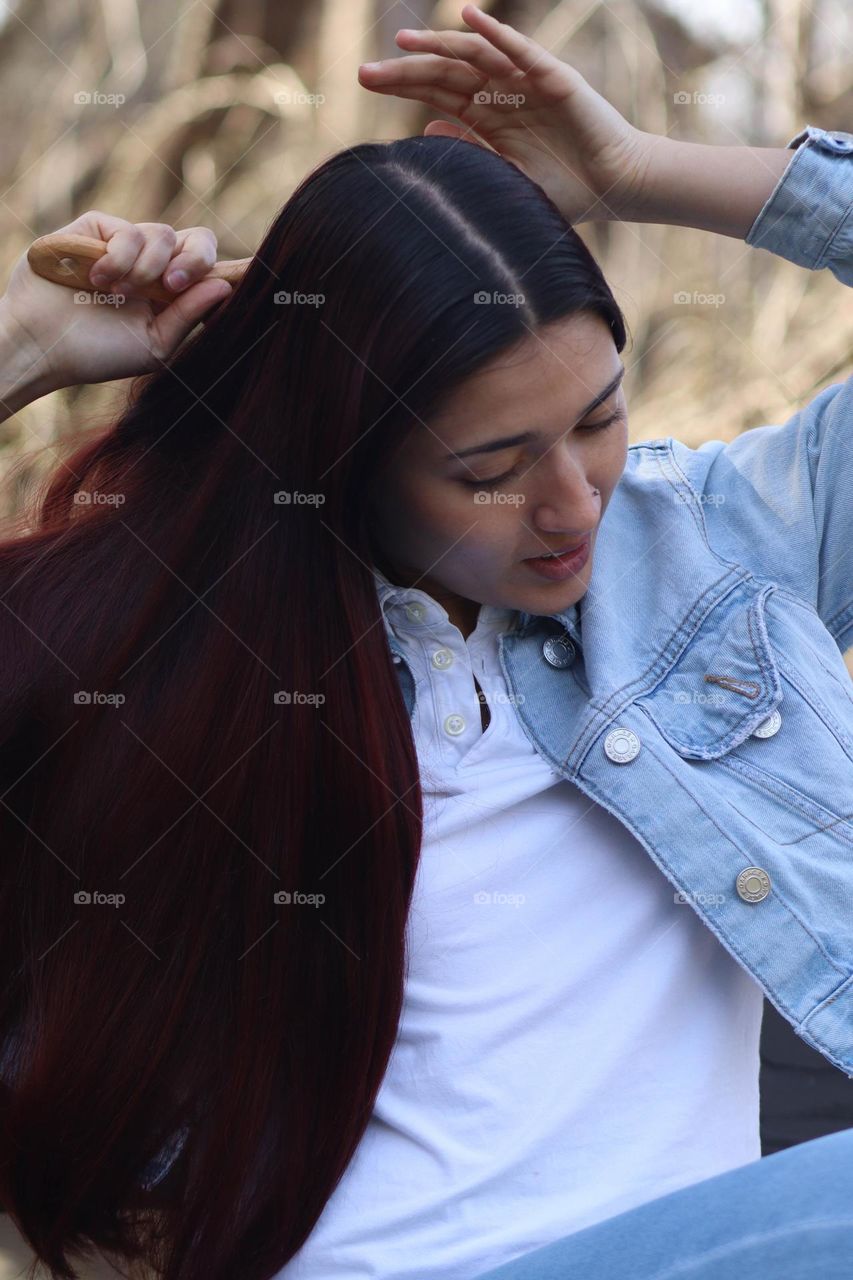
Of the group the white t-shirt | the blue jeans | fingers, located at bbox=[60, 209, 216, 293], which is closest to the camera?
the blue jeans

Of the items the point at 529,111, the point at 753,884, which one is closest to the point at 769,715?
the point at 753,884

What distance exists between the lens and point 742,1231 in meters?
0.81

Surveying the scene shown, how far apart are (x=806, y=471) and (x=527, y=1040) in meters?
0.55

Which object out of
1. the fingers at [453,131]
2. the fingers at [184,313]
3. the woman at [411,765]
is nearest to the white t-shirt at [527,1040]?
the woman at [411,765]

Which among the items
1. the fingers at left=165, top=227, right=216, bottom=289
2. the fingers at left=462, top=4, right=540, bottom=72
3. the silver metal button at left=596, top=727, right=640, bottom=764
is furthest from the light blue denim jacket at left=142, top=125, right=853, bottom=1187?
the fingers at left=165, top=227, right=216, bottom=289

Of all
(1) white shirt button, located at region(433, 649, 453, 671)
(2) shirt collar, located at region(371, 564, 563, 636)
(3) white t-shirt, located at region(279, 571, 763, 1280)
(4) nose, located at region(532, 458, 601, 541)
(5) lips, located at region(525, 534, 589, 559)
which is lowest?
(3) white t-shirt, located at region(279, 571, 763, 1280)

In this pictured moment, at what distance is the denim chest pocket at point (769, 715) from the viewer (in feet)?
3.50

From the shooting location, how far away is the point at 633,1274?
2.74 feet

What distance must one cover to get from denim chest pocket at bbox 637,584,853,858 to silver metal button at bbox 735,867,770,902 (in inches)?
1.5

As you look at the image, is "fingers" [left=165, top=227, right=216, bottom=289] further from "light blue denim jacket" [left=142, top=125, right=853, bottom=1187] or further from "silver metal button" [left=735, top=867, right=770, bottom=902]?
"silver metal button" [left=735, top=867, right=770, bottom=902]

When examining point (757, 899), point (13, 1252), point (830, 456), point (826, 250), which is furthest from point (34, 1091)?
point (826, 250)

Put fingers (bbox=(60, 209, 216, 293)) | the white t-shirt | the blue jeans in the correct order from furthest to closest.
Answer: fingers (bbox=(60, 209, 216, 293)) < the white t-shirt < the blue jeans

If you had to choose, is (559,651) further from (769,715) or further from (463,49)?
(463,49)

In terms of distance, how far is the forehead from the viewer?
101 centimetres
